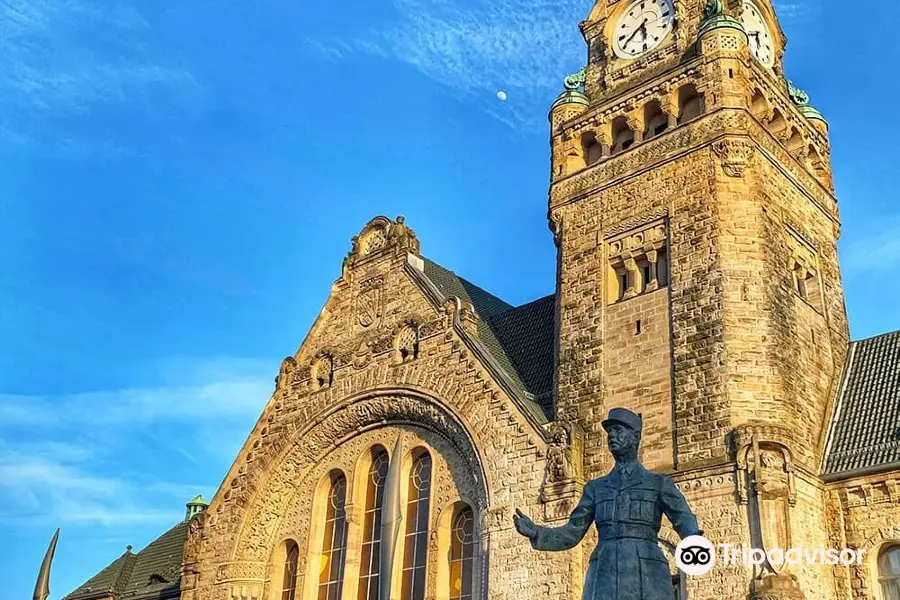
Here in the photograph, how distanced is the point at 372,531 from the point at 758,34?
1580cm

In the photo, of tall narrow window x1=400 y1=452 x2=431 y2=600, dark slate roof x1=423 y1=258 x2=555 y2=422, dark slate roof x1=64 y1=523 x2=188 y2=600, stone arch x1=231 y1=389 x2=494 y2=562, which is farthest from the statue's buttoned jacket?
dark slate roof x1=64 y1=523 x2=188 y2=600

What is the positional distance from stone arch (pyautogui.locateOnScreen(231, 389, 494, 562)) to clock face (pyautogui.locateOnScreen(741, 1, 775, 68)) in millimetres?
11910

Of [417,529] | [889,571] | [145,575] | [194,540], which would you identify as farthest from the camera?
[145,575]

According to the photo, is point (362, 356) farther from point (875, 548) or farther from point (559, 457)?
point (875, 548)

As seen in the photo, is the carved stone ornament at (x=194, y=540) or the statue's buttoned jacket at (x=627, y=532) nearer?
the statue's buttoned jacket at (x=627, y=532)

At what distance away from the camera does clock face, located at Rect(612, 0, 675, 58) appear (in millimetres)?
27188

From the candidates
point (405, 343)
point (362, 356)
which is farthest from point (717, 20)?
point (362, 356)

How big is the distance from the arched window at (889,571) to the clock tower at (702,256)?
3.91 ft

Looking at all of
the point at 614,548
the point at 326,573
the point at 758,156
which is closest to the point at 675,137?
the point at 758,156

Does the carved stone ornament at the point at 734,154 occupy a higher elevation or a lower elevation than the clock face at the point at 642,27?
lower

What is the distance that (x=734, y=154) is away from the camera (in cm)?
2338

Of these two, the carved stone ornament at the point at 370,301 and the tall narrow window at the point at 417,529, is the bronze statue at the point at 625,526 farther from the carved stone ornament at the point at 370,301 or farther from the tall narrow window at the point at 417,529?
the carved stone ornament at the point at 370,301

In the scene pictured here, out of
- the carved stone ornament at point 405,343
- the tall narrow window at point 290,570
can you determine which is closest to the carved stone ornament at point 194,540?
the tall narrow window at point 290,570

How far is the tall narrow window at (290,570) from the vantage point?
91.7 ft
